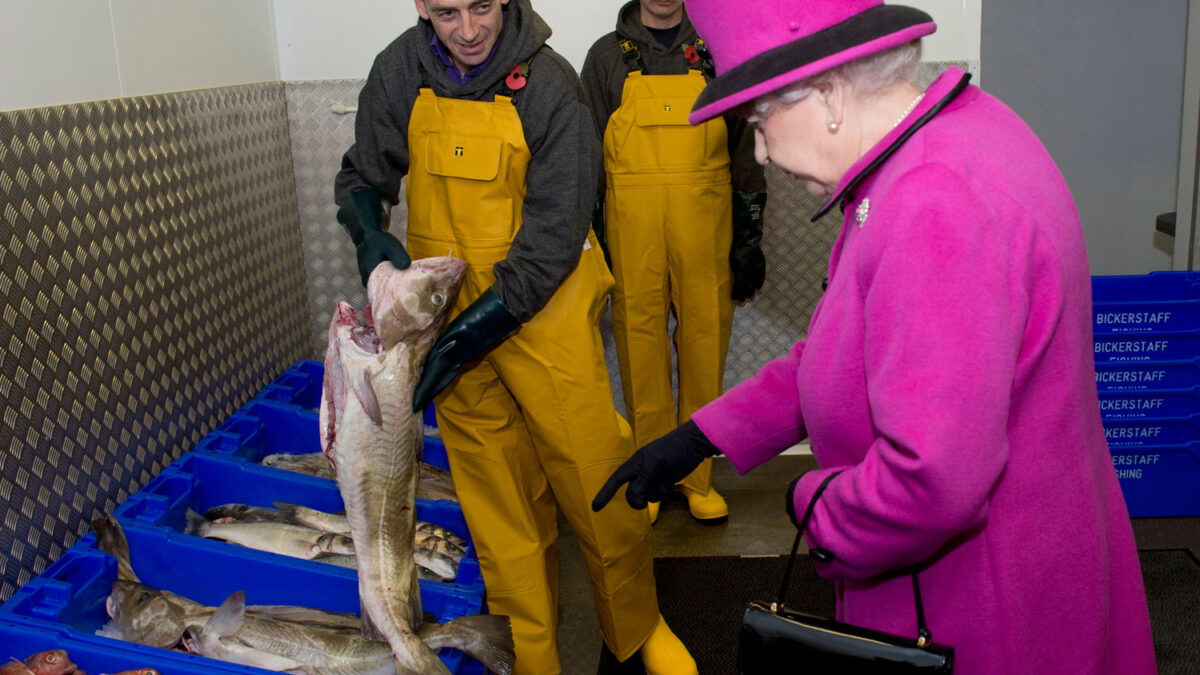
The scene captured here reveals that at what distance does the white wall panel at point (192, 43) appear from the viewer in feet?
9.37

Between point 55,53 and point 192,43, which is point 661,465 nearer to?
point 55,53

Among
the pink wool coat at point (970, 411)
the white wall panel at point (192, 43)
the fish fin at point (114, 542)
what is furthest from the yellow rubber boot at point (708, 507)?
the pink wool coat at point (970, 411)

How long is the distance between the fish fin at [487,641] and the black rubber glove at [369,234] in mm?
895

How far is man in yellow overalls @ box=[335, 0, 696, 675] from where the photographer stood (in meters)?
2.53

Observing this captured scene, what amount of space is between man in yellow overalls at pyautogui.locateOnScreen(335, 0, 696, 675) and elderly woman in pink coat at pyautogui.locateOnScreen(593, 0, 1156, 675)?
1.13 metres

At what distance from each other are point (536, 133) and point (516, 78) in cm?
15

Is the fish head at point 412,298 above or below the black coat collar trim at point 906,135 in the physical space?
below

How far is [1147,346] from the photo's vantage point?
3818 millimetres

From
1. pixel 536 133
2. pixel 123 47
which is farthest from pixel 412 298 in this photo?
pixel 123 47

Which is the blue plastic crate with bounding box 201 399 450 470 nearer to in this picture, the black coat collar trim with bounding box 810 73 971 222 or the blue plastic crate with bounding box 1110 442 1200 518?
the black coat collar trim with bounding box 810 73 971 222

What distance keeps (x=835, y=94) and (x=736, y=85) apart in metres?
0.14

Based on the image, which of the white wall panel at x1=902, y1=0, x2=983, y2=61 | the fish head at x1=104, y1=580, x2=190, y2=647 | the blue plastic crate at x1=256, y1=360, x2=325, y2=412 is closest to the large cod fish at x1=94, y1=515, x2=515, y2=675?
the fish head at x1=104, y1=580, x2=190, y2=647

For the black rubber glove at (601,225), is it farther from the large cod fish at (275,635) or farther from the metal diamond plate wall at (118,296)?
the large cod fish at (275,635)

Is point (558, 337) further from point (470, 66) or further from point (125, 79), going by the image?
point (125, 79)
